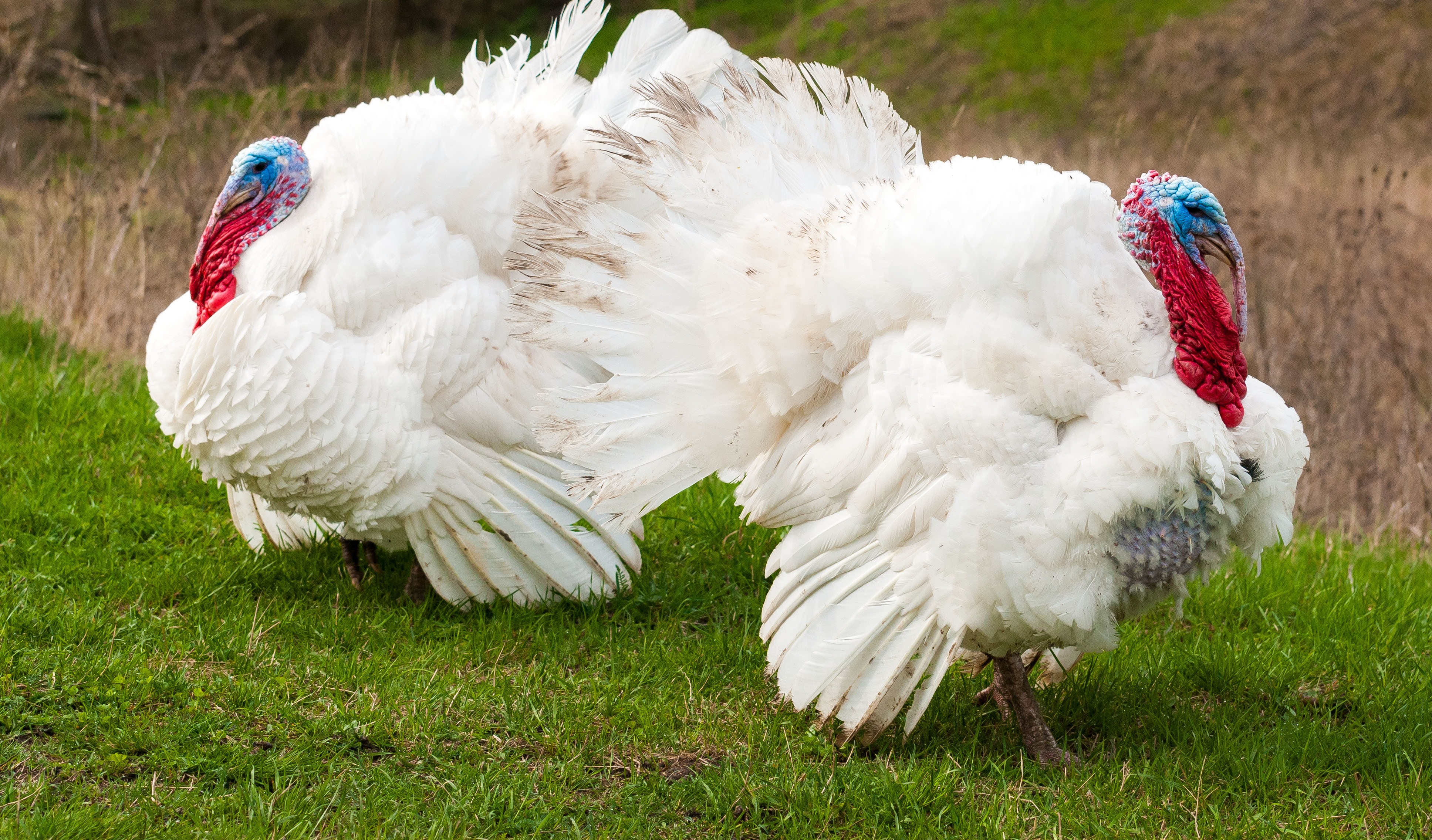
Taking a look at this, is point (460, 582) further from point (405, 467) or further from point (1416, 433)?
point (1416, 433)

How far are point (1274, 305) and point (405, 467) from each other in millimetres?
6163

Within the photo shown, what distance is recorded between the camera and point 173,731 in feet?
11.7

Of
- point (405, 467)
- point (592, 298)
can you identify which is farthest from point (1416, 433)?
point (405, 467)

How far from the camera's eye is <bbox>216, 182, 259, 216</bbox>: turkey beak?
436 cm

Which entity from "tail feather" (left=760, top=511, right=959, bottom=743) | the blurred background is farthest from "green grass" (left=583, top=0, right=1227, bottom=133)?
"tail feather" (left=760, top=511, right=959, bottom=743)

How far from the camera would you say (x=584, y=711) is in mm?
3936

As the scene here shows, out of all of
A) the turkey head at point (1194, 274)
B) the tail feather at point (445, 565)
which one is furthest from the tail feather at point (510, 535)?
the turkey head at point (1194, 274)

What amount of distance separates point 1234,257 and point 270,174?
10.1ft

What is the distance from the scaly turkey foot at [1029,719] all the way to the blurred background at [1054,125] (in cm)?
290

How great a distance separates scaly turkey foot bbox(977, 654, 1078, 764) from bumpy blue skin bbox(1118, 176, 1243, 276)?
121cm

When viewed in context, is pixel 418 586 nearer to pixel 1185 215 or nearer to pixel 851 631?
pixel 851 631

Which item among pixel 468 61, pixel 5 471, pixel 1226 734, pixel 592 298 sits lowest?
pixel 5 471

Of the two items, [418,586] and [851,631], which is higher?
[851,631]

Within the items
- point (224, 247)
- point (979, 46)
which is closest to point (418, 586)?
point (224, 247)
